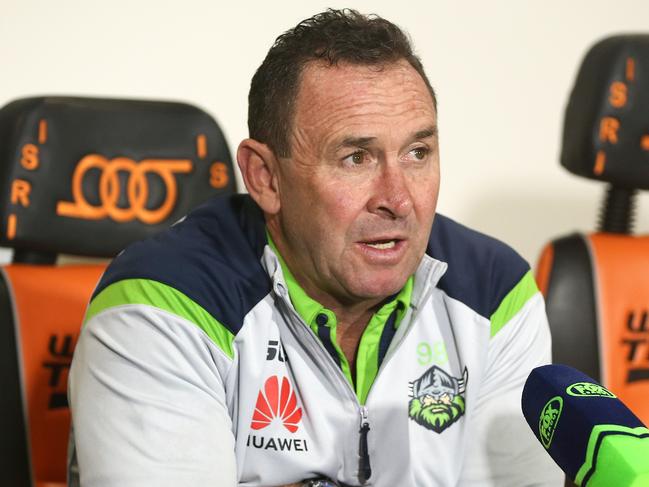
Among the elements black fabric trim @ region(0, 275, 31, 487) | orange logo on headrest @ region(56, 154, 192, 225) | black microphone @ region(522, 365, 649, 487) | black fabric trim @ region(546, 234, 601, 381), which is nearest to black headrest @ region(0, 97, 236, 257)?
orange logo on headrest @ region(56, 154, 192, 225)

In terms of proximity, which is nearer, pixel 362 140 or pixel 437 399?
pixel 362 140

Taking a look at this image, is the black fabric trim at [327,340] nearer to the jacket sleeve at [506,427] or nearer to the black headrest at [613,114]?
the jacket sleeve at [506,427]

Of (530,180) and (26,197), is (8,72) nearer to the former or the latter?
(26,197)

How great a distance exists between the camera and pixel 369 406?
4.57 feet

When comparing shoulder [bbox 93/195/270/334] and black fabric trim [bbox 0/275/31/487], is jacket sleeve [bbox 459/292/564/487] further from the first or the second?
black fabric trim [bbox 0/275/31/487]

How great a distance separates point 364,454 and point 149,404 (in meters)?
0.29

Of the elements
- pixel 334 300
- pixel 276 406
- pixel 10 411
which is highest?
pixel 334 300

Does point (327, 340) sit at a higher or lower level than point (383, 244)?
lower

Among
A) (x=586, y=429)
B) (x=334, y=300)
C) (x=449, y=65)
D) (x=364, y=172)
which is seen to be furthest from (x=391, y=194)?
(x=449, y=65)

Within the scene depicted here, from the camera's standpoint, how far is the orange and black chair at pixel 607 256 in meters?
1.82

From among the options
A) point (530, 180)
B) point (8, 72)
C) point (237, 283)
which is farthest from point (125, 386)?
point (530, 180)

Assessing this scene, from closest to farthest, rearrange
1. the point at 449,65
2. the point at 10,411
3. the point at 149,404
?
the point at 149,404, the point at 10,411, the point at 449,65

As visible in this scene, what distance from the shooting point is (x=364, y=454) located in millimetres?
1398

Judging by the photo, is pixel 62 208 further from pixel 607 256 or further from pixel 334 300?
pixel 607 256
